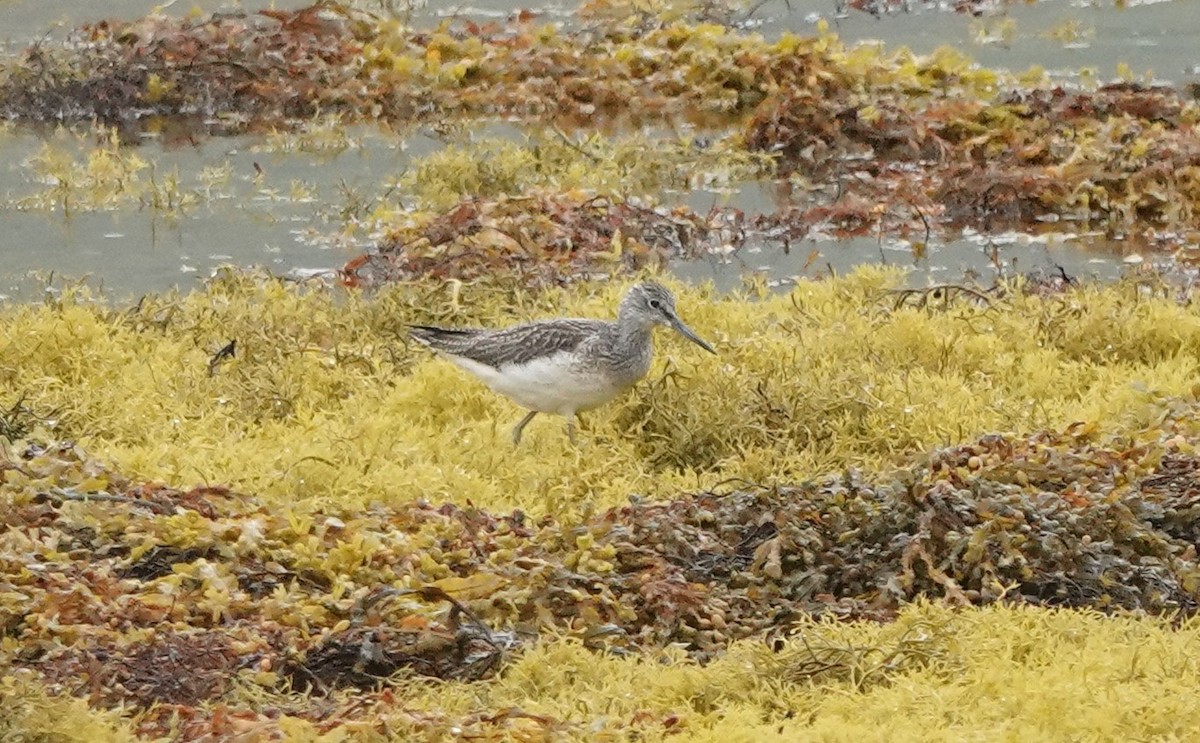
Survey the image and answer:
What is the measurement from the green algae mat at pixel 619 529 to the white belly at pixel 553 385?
0.21 m

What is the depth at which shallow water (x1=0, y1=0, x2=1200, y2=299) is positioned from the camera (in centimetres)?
1378

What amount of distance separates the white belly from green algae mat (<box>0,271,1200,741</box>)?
0.69ft

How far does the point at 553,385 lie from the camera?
9.84 meters

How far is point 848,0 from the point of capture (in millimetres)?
22234

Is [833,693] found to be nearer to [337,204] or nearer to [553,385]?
[553,385]

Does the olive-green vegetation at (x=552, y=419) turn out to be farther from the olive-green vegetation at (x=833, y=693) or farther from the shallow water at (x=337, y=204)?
the olive-green vegetation at (x=833, y=693)

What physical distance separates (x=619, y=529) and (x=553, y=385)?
6.35 ft

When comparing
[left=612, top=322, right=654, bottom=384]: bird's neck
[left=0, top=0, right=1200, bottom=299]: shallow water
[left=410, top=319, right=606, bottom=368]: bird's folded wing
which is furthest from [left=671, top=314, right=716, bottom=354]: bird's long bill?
[left=0, top=0, right=1200, bottom=299]: shallow water

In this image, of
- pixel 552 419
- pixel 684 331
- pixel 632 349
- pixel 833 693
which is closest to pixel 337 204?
pixel 552 419

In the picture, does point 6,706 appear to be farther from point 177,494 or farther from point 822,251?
point 822,251

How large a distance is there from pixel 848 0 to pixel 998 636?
15984 mm

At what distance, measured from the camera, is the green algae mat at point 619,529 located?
6.53 metres

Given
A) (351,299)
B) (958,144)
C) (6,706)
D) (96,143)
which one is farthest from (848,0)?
(6,706)

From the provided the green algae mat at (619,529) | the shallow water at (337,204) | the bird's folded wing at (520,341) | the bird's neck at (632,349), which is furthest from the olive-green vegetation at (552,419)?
the shallow water at (337,204)
